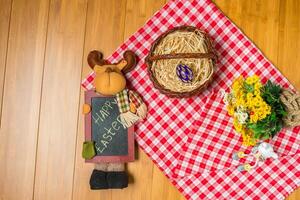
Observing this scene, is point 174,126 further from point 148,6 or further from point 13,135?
point 13,135

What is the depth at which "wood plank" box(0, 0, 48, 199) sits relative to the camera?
4.66 feet

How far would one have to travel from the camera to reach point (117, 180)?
134cm

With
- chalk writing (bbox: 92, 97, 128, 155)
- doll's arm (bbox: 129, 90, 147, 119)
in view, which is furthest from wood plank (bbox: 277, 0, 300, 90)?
chalk writing (bbox: 92, 97, 128, 155)

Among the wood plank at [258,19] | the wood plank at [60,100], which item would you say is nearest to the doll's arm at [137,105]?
the wood plank at [60,100]

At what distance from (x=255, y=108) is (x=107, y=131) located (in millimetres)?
522

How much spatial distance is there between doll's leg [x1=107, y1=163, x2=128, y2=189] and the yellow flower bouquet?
0.43 m

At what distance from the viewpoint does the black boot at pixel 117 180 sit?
1.34 meters

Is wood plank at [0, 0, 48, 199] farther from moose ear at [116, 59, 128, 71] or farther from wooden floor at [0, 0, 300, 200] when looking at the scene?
moose ear at [116, 59, 128, 71]

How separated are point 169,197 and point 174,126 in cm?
26

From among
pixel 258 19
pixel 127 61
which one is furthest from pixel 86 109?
pixel 258 19

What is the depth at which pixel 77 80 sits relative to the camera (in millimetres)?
1447

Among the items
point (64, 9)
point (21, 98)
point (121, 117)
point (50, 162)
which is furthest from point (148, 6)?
point (50, 162)

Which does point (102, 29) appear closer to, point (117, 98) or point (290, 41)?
point (117, 98)

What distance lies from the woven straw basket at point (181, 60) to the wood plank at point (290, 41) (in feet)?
1.10
